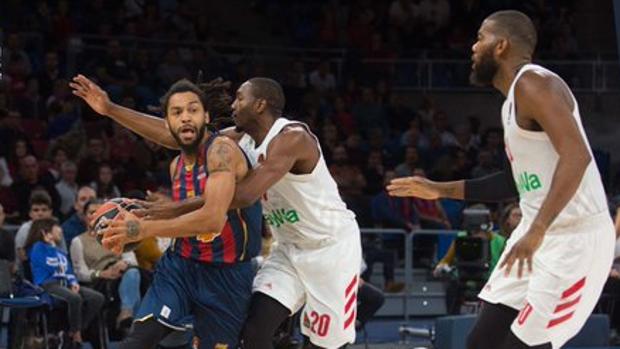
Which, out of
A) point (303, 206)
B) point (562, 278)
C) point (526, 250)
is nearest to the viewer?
point (526, 250)

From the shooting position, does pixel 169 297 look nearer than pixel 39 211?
Yes

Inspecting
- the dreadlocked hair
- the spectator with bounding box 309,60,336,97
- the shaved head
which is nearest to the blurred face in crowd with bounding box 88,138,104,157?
the spectator with bounding box 309,60,336,97

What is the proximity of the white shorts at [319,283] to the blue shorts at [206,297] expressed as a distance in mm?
153

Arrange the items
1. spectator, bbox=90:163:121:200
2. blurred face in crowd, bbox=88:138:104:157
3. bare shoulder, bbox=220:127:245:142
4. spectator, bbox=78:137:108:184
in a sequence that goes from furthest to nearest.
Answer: blurred face in crowd, bbox=88:138:104:157
spectator, bbox=78:137:108:184
spectator, bbox=90:163:121:200
bare shoulder, bbox=220:127:245:142

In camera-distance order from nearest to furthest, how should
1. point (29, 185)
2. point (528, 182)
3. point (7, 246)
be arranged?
point (528, 182), point (7, 246), point (29, 185)

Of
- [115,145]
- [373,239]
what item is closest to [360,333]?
[373,239]

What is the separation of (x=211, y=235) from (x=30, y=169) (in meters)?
6.49

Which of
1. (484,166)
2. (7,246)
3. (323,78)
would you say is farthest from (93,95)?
(323,78)

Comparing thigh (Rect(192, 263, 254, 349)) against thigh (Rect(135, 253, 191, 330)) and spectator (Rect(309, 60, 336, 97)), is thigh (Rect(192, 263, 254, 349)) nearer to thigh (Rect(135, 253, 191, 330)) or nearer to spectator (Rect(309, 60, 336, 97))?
thigh (Rect(135, 253, 191, 330))

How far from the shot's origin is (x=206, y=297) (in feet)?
23.5

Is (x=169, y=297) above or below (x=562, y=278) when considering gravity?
below

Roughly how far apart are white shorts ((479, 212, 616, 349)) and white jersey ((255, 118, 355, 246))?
1.62 metres

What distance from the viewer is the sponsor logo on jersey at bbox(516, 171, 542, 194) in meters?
5.95

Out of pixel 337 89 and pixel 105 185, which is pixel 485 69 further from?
pixel 337 89
